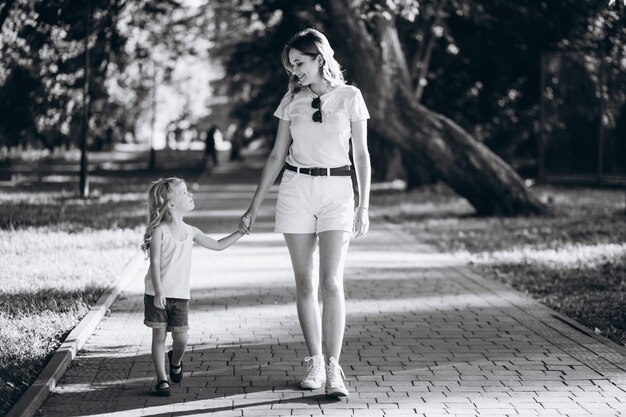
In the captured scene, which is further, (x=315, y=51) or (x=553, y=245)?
(x=553, y=245)

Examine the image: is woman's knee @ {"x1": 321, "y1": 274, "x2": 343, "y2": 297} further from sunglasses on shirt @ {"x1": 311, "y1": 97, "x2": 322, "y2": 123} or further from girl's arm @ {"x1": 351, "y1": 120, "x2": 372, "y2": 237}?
sunglasses on shirt @ {"x1": 311, "y1": 97, "x2": 322, "y2": 123}

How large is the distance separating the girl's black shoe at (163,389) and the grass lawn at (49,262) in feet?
2.54

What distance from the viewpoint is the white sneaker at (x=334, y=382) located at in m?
5.93

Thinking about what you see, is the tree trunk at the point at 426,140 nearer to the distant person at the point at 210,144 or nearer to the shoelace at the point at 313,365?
the shoelace at the point at 313,365

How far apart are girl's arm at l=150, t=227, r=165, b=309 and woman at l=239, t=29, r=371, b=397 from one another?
532 mm

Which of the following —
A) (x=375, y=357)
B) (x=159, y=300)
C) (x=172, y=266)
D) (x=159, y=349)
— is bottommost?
(x=375, y=357)

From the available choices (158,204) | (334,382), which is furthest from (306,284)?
(158,204)

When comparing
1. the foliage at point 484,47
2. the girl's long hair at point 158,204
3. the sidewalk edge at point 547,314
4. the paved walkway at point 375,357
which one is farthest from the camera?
the foliage at point 484,47

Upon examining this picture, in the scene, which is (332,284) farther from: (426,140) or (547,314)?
(426,140)

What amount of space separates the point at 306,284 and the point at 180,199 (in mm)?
924

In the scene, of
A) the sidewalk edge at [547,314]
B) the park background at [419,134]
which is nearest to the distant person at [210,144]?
the park background at [419,134]

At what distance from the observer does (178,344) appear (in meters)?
6.11

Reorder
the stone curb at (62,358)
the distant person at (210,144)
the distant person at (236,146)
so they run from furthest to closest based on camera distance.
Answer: the distant person at (236,146), the distant person at (210,144), the stone curb at (62,358)

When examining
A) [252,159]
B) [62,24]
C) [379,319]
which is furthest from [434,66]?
[252,159]
